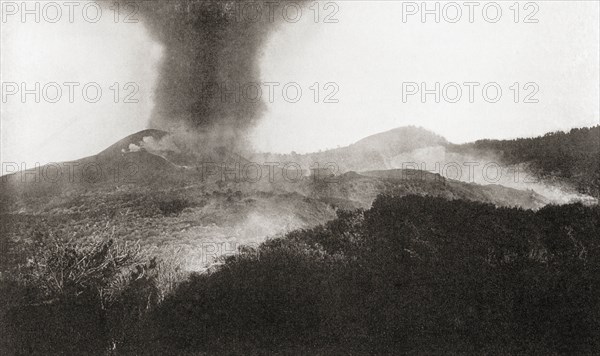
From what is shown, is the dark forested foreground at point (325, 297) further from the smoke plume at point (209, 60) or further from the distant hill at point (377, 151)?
the distant hill at point (377, 151)

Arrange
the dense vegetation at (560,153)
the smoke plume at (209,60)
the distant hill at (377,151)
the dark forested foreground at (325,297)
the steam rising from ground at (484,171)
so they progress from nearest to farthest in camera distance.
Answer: the dark forested foreground at (325,297) < the dense vegetation at (560,153) < the steam rising from ground at (484,171) < the smoke plume at (209,60) < the distant hill at (377,151)

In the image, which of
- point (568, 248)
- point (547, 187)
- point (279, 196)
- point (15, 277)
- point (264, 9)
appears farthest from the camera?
point (264, 9)

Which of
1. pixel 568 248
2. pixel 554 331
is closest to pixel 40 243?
pixel 554 331

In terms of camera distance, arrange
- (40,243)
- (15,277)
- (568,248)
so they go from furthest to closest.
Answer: (568,248), (40,243), (15,277)

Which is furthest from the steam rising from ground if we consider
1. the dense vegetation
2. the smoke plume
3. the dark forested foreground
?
the smoke plume

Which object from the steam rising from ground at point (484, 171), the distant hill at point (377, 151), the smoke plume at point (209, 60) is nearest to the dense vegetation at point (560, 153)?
the steam rising from ground at point (484, 171)

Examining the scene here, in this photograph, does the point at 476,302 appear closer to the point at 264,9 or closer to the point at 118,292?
A: the point at 118,292

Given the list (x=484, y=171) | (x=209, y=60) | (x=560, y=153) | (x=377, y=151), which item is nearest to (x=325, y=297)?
Result: (x=209, y=60)

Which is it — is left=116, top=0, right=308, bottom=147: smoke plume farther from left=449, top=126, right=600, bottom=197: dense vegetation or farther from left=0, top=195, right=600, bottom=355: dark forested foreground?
left=449, top=126, right=600, bottom=197: dense vegetation
